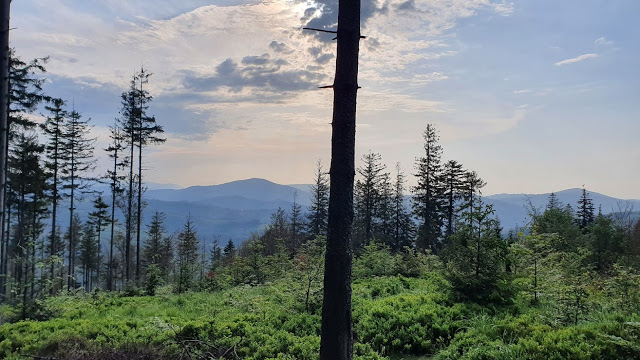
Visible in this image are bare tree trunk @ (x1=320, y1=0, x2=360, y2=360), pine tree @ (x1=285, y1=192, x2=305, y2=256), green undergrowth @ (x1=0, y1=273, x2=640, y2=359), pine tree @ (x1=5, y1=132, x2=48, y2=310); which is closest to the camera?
bare tree trunk @ (x1=320, y1=0, x2=360, y2=360)

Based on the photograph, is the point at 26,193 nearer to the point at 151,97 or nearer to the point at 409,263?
the point at 151,97

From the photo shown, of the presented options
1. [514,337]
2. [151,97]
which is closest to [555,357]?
[514,337]

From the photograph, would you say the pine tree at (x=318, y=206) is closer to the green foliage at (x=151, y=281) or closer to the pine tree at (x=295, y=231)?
the pine tree at (x=295, y=231)

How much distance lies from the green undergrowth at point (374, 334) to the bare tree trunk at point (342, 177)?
153cm

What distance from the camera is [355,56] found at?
478cm

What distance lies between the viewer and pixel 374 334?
6.70 metres

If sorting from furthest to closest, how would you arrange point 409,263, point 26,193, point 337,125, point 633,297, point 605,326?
point 26,193 → point 409,263 → point 633,297 → point 605,326 → point 337,125

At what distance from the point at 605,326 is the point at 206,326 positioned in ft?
22.3

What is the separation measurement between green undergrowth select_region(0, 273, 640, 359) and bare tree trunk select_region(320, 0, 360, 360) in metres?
1.53

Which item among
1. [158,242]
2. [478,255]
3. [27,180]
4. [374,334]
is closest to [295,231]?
[158,242]

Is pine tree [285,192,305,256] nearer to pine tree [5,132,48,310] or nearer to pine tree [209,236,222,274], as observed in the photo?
pine tree [209,236,222,274]

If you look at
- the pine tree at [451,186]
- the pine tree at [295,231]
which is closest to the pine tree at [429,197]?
the pine tree at [451,186]

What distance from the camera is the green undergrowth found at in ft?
17.0

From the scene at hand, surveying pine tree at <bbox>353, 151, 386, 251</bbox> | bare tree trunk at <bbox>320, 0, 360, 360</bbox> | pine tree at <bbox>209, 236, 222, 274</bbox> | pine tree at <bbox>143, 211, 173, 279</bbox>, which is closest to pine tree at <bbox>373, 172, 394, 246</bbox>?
pine tree at <bbox>353, 151, 386, 251</bbox>
